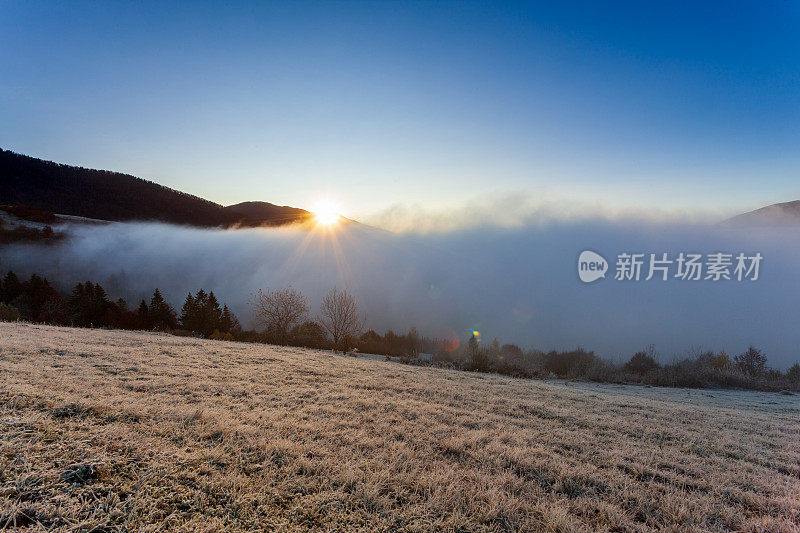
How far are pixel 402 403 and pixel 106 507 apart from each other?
265 inches

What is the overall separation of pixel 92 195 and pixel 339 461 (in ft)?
506

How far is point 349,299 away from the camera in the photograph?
4122cm

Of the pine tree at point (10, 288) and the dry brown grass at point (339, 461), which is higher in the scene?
the dry brown grass at point (339, 461)

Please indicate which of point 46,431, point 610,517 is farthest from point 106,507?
point 610,517

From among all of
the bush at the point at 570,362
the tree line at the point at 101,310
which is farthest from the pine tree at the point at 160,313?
the bush at the point at 570,362

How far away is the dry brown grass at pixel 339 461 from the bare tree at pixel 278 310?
29859 millimetres

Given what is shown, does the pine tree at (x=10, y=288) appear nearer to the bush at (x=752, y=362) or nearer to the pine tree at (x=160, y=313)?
the pine tree at (x=160, y=313)

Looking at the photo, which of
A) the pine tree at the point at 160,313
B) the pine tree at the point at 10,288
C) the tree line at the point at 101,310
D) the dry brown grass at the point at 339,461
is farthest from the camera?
the pine tree at the point at 160,313

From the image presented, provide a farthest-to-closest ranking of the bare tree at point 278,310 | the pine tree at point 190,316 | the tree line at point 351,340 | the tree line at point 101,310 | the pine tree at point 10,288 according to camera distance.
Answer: the pine tree at point 190,316 → the pine tree at point 10,288 → the tree line at point 101,310 → the bare tree at point 278,310 → the tree line at point 351,340

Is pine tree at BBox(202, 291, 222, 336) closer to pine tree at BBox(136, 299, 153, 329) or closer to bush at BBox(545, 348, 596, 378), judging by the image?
pine tree at BBox(136, 299, 153, 329)

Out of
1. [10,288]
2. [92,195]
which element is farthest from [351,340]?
[92,195]

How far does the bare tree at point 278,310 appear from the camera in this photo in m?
39.2

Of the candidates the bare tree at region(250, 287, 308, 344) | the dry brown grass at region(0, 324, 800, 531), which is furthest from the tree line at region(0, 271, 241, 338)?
the dry brown grass at region(0, 324, 800, 531)

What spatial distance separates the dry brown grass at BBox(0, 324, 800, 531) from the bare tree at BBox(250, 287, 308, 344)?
1176 inches
